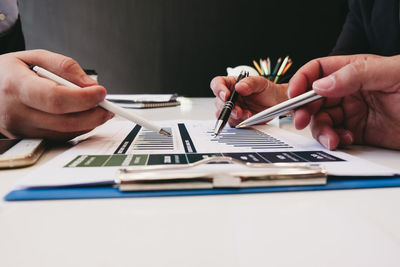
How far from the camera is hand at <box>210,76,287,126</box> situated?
658 millimetres

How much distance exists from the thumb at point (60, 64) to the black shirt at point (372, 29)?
1.05 m

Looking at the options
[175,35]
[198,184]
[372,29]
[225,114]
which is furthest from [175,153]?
[175,35]

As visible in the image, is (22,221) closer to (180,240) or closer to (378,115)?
(180,240)

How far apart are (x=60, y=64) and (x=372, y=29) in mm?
1132

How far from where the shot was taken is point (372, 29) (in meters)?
1.08

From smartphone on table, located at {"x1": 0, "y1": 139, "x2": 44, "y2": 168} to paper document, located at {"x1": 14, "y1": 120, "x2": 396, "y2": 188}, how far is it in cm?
4

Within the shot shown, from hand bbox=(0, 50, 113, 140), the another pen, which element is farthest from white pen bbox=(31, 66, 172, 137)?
the another pen

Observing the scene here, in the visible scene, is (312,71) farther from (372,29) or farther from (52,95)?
(372,29)

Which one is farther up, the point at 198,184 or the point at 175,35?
the point at 175,35

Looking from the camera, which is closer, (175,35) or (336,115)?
(336,115)

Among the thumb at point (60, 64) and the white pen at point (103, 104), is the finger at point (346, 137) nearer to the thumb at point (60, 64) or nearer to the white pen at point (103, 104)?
the white pen at point (103, 104)

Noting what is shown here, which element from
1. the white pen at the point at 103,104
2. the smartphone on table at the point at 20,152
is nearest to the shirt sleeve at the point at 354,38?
the white pen at the point at 103,104

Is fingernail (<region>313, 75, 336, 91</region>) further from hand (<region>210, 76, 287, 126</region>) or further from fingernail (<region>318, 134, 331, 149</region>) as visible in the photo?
hand (<region>210, 76, 287, 126</region>)

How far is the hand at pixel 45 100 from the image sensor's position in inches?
15.6
